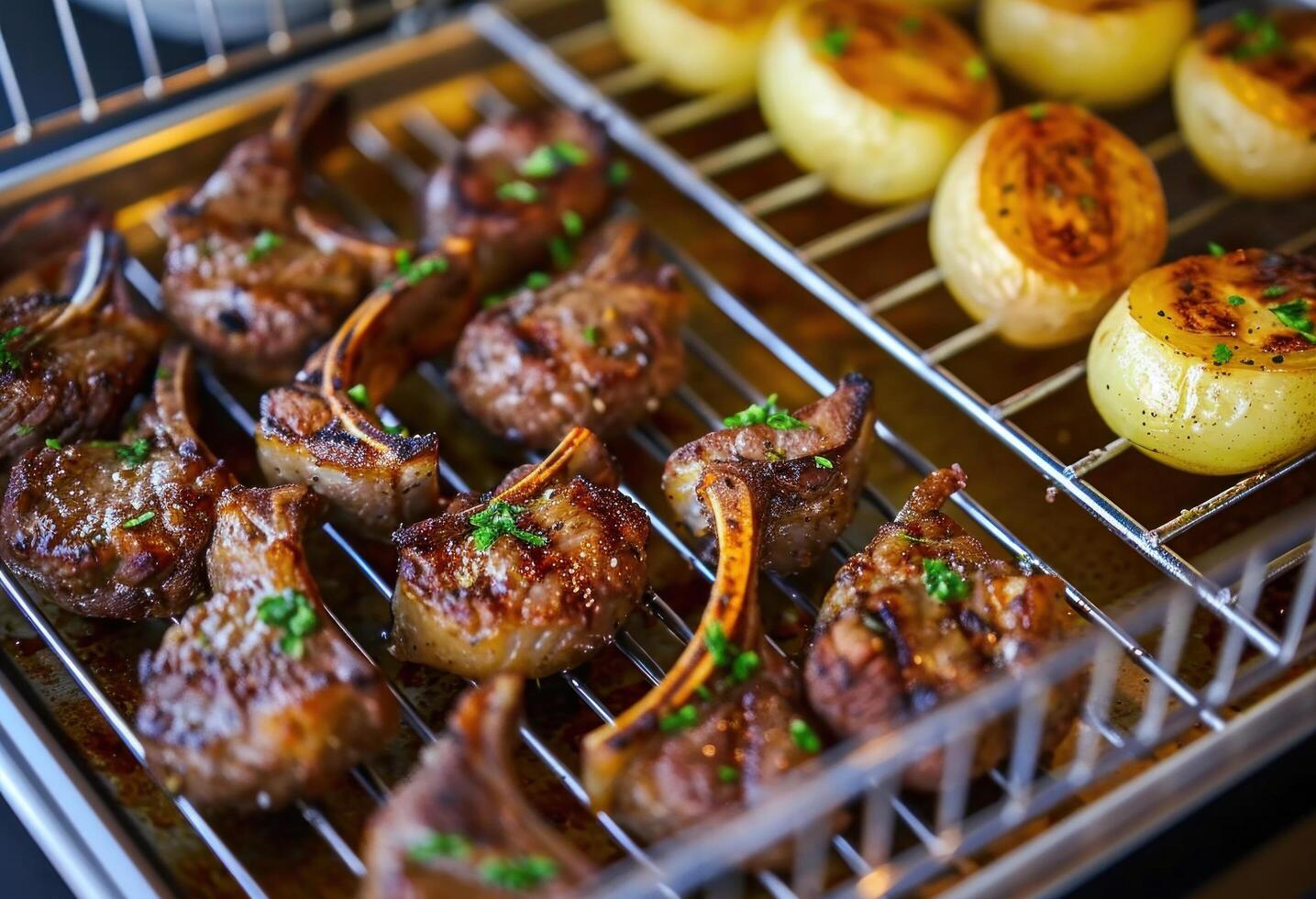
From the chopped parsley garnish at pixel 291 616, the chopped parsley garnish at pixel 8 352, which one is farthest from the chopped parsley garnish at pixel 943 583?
the chopped parsley garnish at pixel 8 352

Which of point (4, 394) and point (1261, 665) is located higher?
point (4, 394)

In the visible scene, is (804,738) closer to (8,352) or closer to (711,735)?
(711,735)

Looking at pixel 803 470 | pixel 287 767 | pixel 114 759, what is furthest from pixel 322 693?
pixel 803 470

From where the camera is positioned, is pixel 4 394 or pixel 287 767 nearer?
pixel 287 767

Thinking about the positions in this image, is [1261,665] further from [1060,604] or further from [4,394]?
[4,394]

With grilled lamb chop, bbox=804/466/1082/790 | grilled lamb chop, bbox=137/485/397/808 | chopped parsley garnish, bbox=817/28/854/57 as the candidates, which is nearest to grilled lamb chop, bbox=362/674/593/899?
grilled lamb chop, bbox=137/485/397/808

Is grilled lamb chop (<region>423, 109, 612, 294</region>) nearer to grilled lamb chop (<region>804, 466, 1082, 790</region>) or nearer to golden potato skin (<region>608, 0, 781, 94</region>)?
golden potato skin (<region>608, 0, 781, 94</region>)
